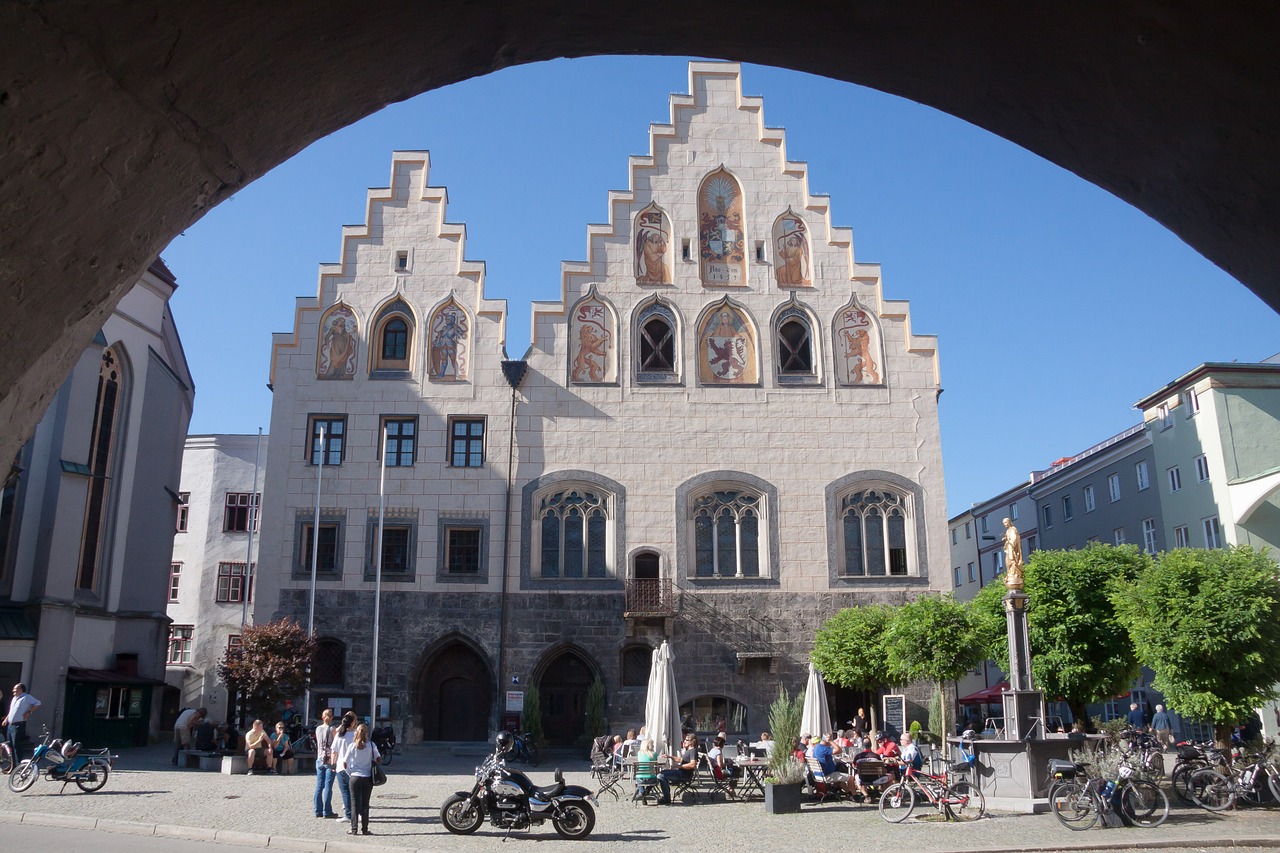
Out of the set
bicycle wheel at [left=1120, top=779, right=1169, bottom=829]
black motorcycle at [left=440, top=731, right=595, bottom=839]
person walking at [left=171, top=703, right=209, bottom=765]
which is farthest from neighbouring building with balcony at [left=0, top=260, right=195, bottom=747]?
bicycle wheel at [left=1120, top=779, right=1169, bottom=829]

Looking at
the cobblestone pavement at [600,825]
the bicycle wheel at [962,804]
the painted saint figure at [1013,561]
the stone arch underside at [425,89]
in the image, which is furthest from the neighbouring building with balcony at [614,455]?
the stone arch underside at [425,89]

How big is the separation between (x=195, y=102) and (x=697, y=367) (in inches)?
1158

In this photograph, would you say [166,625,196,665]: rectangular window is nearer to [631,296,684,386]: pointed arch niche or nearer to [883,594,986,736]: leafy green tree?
[631,296,684,386]: pointed arch niche

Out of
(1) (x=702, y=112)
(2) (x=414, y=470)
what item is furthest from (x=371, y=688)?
(1) (x=702, y=112)

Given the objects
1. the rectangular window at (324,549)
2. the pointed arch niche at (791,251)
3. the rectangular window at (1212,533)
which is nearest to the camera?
the rectangular window at (324,549)

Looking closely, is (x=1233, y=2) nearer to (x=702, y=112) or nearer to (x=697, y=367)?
(x=697, y=367)

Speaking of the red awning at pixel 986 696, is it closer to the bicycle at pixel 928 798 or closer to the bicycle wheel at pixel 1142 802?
the bicycle at pixel 928 798

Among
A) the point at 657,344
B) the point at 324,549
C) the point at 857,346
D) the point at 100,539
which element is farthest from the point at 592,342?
the point at 100,539

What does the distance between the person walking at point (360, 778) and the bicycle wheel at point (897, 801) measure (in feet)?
25.1

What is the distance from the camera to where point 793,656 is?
29734 mm

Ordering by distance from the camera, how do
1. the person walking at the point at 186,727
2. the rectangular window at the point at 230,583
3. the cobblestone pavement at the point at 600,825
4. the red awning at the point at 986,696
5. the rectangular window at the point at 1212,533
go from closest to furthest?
the cobblestone pavement at the point at 600,825 → the person walking at the point at 186,727 → the rectangular window at the point at 1212,533 → the red awning at the point at 986,696 → the rectangular window at the point at 230,583

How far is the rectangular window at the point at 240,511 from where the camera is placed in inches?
1657

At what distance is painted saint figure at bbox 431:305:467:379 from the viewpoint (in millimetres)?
31547

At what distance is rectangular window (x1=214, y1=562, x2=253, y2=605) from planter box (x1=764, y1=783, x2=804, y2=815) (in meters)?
29.1
